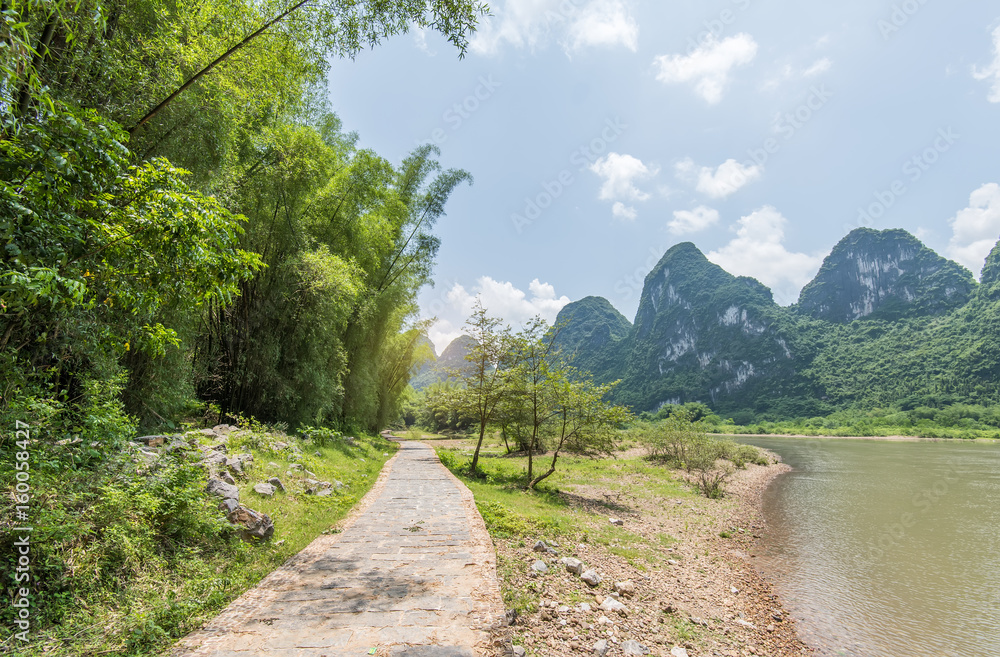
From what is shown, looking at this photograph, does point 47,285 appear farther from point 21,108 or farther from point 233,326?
point 233,326

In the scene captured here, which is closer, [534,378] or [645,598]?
[645,598]

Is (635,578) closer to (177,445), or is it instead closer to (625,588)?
(625,588)

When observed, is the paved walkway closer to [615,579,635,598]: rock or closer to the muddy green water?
[615,579,635,598]: rock

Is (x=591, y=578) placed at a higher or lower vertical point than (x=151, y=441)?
lower

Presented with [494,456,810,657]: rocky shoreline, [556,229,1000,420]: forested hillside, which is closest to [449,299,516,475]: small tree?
[494,456,810,657]: rocky shoreline

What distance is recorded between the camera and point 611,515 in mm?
10719

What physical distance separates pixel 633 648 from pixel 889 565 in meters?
8.39

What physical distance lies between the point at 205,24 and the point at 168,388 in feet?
17.8

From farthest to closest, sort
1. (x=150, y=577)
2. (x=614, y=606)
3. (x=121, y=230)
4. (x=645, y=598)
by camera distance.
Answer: (x=645, y=598), (x=614, y=606), (x=150, y=577), (x=121, y=230)

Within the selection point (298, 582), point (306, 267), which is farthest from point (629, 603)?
point (306, 267)

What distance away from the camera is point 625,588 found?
5262mm

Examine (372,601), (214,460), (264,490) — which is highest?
(214,460)

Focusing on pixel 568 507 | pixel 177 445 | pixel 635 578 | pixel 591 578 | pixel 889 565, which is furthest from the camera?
pixel 568 507

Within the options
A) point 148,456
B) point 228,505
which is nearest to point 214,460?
point 148,456
